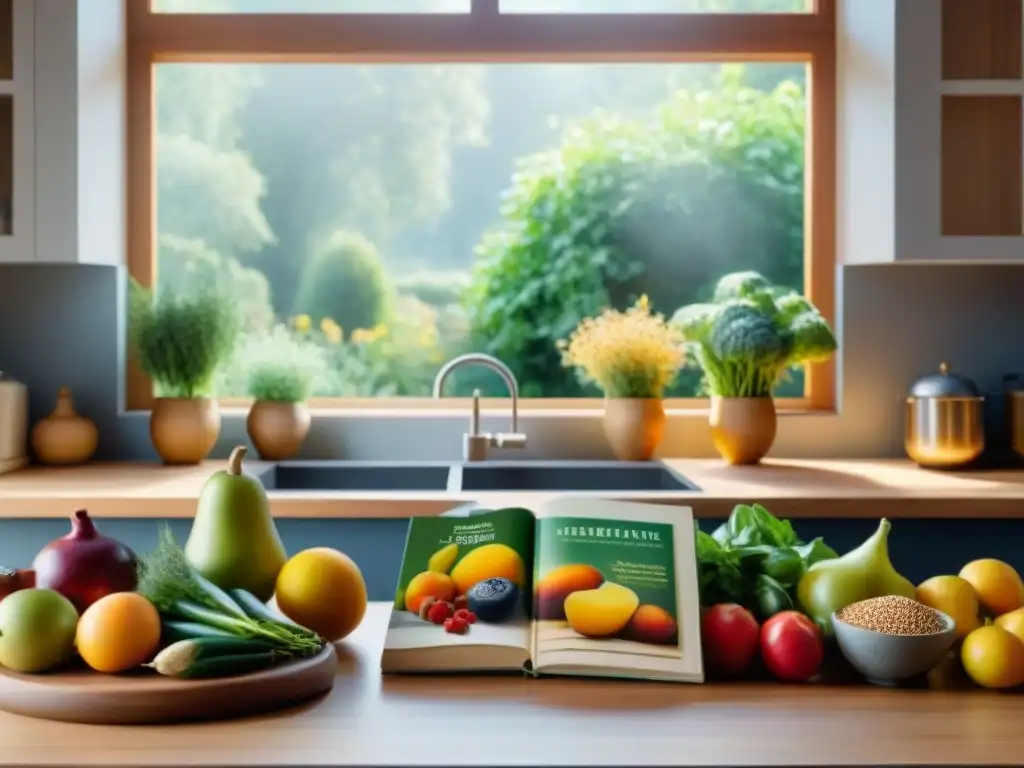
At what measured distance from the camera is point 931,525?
2590mm

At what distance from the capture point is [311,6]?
343cm

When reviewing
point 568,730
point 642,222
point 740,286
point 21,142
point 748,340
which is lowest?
point 568,730

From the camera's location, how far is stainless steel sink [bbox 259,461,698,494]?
10.3 feet

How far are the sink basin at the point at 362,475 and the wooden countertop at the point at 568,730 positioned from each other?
1791mm

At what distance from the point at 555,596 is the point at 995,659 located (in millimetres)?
478

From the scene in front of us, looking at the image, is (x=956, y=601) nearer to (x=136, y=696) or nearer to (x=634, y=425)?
(x=136, y=696)

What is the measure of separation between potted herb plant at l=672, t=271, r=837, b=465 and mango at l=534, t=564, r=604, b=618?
1777 mm

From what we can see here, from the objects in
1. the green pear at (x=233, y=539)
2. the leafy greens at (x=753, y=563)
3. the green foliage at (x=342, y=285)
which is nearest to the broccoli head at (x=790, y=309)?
the green foliage at (x=342, y=285)

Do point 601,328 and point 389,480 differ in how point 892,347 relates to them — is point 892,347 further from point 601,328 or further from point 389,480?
point 389,480

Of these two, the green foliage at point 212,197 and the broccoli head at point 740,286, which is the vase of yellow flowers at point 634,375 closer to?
the broccoli head at point 740,286

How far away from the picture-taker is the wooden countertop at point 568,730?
1093 millimetres

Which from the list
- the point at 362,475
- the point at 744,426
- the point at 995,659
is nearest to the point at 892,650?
the point at 995,659

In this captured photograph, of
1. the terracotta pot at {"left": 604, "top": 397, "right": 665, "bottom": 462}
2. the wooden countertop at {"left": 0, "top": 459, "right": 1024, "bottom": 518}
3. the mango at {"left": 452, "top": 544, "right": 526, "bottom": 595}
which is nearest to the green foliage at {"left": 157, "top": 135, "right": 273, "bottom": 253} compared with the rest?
the wooden countertop at {"left": 0, "top": 459, "right": 1024, "bottom": 518}

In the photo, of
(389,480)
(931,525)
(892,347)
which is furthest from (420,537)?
(892,347)
